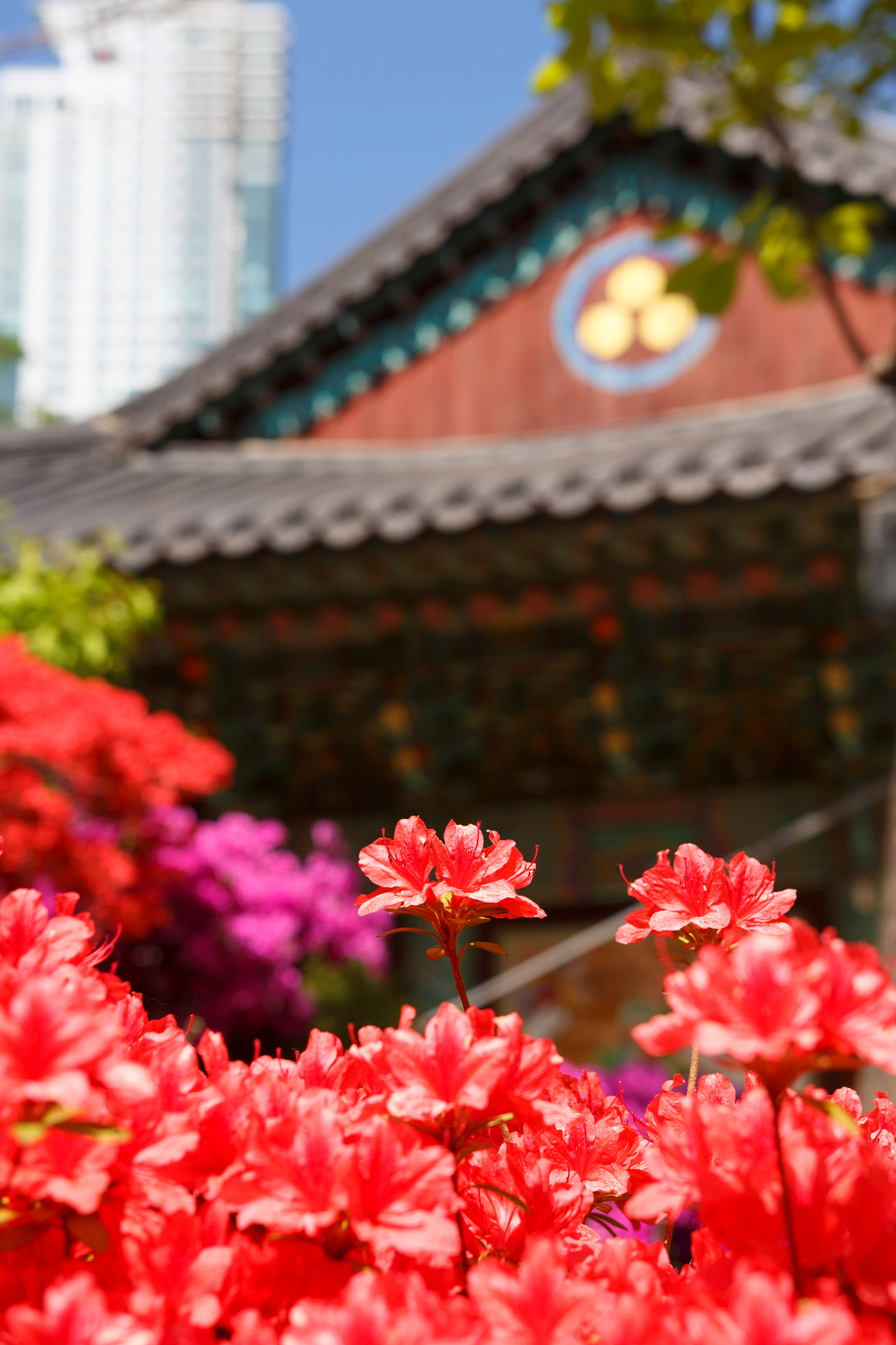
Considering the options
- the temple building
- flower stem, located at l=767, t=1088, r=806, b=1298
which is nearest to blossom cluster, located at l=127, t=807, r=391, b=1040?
the temple building

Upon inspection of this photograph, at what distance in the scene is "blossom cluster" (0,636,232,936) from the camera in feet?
11.5

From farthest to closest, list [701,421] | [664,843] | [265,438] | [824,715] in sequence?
[265,438], [701,421], [664,843], [824,715]

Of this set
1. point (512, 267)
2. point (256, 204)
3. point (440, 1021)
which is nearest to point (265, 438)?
point (512, 267)

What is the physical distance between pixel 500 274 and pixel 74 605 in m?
3.21

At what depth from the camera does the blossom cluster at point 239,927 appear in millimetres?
3973

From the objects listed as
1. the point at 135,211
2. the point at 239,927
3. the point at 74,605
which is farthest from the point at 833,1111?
the point at 135,211

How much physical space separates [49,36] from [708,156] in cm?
351

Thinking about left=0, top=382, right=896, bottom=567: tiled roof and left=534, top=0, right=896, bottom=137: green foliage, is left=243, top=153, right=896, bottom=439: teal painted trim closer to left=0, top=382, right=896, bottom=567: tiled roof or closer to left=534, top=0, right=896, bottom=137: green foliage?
left=0, top=382, right=896, bottom=567: tiled roof

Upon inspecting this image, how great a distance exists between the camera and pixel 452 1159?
2.28 ft

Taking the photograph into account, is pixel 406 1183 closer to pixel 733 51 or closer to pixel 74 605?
pixel 733 51

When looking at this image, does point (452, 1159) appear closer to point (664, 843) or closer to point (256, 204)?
point (664, 843)

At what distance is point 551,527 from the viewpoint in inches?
155

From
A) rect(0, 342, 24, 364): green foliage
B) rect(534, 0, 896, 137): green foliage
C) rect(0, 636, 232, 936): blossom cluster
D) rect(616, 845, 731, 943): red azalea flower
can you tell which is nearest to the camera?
rect(616, 845, 731, 943): red azalea flower

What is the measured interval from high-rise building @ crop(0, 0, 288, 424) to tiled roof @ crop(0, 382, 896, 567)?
8065cm
